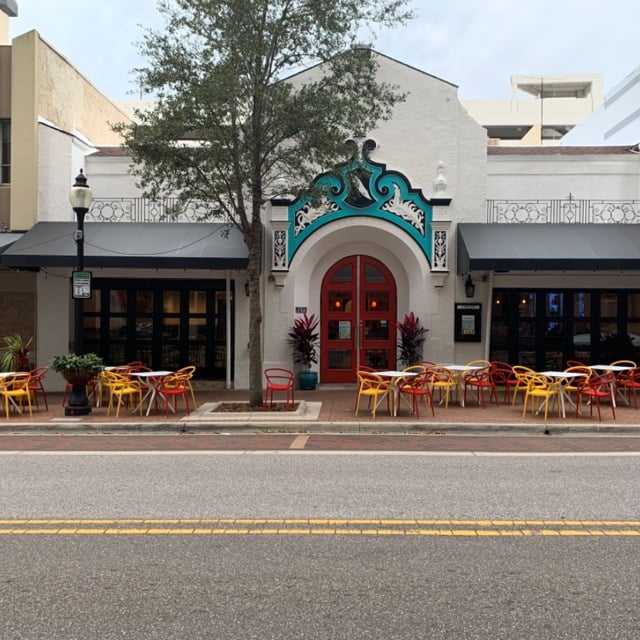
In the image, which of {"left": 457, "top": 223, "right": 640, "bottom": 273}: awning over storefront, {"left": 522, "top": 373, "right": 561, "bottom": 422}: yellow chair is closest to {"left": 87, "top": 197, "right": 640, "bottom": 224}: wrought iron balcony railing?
{"left": 457, "top": 223, "right": 640, "bottom": 273}: awning over storefront

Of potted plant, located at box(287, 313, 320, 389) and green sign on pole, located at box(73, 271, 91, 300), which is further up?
green sign on pole, located at box(73, 271, 91, 300)

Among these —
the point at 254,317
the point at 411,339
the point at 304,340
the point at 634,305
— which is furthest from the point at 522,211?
the point at 254,317

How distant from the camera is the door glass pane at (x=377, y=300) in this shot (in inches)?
640

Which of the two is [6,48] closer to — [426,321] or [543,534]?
[426,321]

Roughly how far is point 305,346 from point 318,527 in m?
9.70

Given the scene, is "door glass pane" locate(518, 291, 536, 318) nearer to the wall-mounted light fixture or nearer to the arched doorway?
the wall-mounted light fixture

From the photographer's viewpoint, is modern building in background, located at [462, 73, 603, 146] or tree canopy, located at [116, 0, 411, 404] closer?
tree canopy, located at [116, 0, 411, 404]

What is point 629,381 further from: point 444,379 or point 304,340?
point 304,340

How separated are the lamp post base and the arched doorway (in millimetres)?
6193

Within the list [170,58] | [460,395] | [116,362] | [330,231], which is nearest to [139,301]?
[116,362]

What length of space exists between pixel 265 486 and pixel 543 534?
9.62 feet

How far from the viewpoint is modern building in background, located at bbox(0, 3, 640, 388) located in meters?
15.1

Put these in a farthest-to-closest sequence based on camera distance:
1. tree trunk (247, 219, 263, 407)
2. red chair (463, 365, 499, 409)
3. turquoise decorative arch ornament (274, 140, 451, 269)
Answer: turquoise decorative arch ornament (274, 140, 451, 269), red chair (463, 365, 499, 409), tree trunk (247, 219, 263, 407)

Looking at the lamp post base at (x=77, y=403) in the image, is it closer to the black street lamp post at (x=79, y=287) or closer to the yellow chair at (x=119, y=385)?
the black street lamp post at (x=79, y=287)
